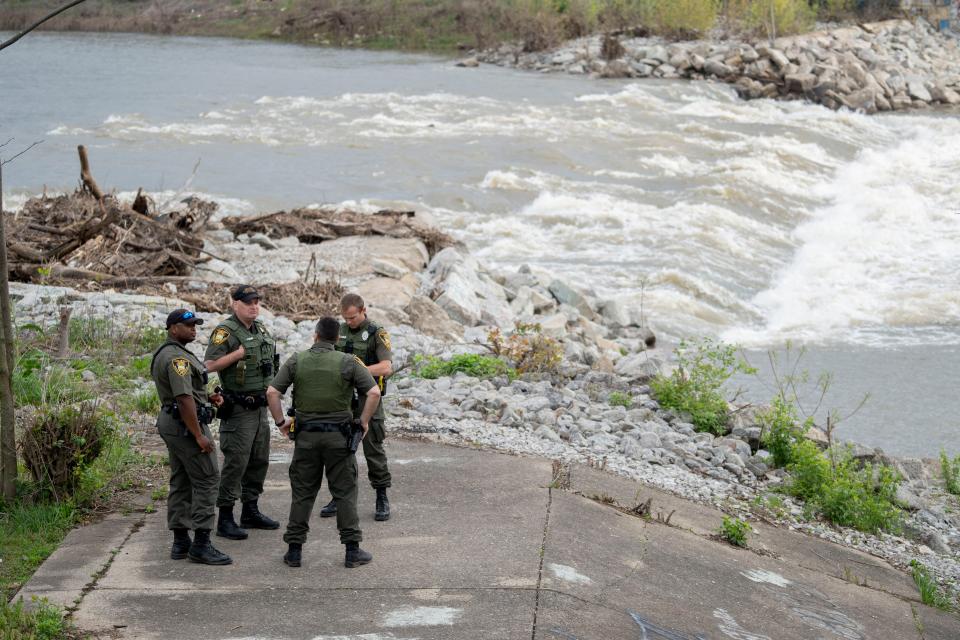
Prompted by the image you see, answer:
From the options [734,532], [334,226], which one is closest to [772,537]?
[734,532]

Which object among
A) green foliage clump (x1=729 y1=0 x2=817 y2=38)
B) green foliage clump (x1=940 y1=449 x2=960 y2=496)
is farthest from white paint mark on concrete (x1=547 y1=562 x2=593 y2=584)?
green foliage clump (x1=729 y1=0 x2=817 y2=38)

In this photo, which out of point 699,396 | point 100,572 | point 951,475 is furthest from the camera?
point 699,396

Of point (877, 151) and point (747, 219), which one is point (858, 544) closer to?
point (747, 219)

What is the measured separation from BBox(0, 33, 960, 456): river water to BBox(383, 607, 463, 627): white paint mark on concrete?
26.7ft

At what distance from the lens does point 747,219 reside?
23719 millimetres

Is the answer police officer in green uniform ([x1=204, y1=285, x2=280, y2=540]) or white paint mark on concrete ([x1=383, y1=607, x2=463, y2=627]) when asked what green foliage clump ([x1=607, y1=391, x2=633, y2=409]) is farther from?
white paint mark on concrete ([x1=383, y1=607, x2=463, y2=627])

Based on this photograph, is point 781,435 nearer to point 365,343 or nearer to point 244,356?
point 365,343

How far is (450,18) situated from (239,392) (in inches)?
2498

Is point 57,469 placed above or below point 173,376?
below

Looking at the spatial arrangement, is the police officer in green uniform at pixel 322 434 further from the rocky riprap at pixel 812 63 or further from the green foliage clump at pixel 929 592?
the rocky riprap at pixel 812 63

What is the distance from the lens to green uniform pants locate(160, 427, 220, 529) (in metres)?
6.28

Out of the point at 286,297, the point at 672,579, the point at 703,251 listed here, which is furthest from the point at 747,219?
the point at 672,579

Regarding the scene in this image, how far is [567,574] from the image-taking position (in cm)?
632

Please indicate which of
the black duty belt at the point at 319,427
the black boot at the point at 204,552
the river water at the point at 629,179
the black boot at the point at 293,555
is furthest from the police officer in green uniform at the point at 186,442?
the river water at the point at 629,179
